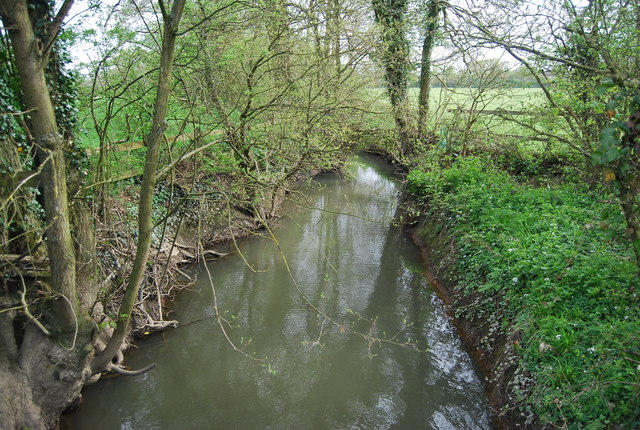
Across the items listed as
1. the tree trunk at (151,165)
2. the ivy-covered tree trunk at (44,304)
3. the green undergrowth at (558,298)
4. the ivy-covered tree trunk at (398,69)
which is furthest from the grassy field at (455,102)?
the ivy-covered tree trunk at (44,304)

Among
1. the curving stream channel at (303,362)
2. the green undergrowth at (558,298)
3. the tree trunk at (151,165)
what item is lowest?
the curving stream channel at (303,362)

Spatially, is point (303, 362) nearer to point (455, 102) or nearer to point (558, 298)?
point (558, 298)

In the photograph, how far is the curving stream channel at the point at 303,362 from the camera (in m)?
5.10

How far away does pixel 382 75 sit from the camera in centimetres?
1314

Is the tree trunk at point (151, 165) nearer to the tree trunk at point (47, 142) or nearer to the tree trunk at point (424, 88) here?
the tree trunk at point (47, 142)

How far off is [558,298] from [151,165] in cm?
493

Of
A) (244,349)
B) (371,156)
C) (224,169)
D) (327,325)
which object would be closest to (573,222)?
(327,325)

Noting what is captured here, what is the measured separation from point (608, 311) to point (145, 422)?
5.52 m

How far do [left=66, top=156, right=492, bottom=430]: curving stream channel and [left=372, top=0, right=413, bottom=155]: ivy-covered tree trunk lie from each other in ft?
16.3

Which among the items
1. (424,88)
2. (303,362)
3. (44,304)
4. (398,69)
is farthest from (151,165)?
(424,88)

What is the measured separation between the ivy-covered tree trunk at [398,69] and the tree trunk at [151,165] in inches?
303

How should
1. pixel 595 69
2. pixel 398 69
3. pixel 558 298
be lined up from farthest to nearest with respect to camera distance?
1. pixel 398 69
2. pixel 558 298
3. pixel 595 69

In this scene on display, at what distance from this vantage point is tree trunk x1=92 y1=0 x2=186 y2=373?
4051 millimetres

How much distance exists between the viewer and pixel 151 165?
4.35 metres
